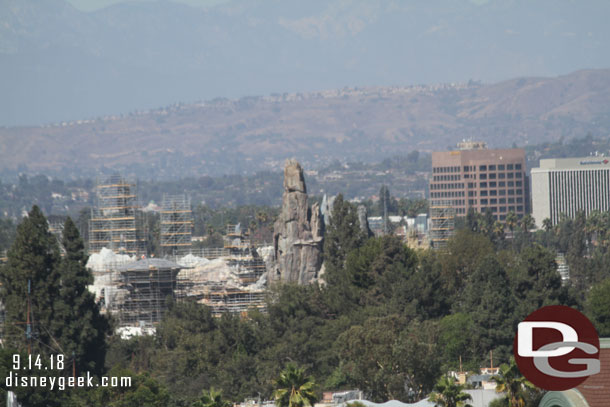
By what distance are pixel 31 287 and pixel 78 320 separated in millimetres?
3208

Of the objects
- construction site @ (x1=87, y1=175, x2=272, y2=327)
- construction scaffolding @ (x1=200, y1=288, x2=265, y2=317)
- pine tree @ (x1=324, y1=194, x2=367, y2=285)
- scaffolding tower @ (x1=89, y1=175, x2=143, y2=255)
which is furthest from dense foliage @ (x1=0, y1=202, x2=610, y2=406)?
scaffolding tower @ (x1=89, y1=175, x2=143, y2=255)

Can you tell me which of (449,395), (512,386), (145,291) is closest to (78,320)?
(449,395)

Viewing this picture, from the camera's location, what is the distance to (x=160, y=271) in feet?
333

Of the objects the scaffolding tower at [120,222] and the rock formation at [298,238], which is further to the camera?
the scaffolding tower at [120,222]

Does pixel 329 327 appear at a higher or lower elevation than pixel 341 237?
lower

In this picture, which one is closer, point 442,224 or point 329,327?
point 329,327

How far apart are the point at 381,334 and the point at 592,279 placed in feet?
147

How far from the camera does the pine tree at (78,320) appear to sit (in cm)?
6825

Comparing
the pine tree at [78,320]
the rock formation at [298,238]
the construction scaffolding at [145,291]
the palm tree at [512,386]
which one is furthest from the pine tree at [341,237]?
the palm tree at [512,386]

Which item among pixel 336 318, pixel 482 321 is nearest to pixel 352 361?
pixel 482 321

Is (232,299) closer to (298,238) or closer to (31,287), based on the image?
(298,238)

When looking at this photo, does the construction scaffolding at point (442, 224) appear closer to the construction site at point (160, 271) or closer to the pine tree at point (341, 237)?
the construction site at point (160, 271)

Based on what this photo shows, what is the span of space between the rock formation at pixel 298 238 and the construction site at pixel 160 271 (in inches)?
144

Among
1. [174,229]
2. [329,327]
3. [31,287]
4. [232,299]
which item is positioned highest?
[174,229]
